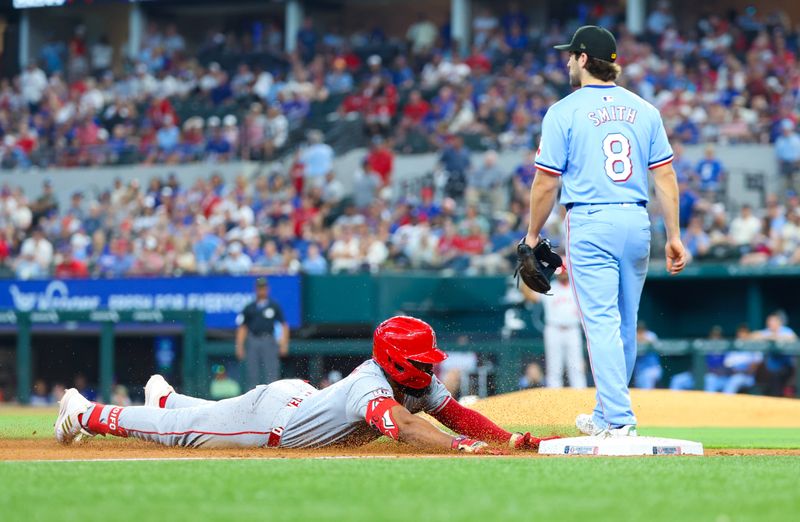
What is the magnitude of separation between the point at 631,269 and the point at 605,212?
326 millimetres

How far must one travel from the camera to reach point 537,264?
6801 mm

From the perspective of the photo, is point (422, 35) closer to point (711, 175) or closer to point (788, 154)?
point (711, 175)

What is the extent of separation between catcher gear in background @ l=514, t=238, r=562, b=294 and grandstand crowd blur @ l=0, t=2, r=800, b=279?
10.2 metres

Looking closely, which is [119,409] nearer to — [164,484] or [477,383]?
[164,484]

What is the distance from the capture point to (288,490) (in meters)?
4.62

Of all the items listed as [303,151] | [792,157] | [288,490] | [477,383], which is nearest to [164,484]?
[288,490]

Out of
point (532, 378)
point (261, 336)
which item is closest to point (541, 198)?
point (532, 378)

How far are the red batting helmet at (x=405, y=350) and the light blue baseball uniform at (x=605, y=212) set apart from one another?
0.78 m

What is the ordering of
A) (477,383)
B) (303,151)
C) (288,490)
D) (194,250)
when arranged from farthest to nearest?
(303,151), (194,250), (477,383), (288,490)

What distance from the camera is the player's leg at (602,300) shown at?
646 cm

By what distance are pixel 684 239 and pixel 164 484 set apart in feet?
Answer: 43.7

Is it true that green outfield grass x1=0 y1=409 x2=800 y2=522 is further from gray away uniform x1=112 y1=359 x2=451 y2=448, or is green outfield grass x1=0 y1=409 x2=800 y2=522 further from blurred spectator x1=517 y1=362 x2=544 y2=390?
blurred spectator x1=517 y1=362 x2=544 y2=390

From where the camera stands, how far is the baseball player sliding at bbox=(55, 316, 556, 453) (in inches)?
260

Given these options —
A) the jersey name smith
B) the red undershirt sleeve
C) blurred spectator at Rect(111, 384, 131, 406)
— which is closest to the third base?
the red undershirt sleeve
